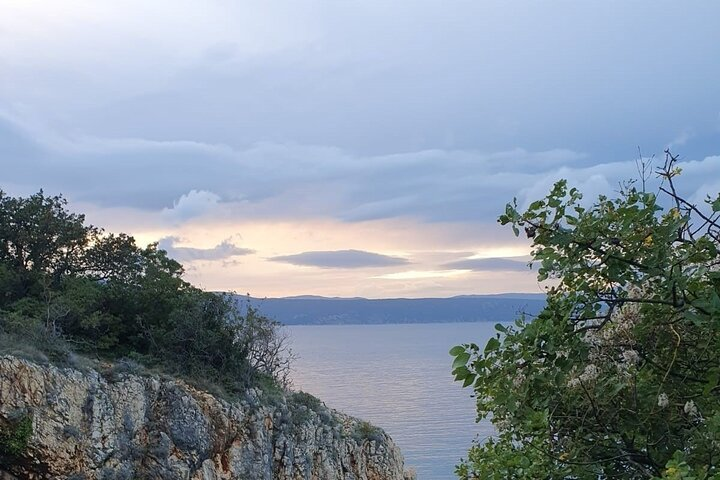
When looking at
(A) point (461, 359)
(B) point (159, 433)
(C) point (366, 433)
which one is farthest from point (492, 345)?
(C) point (366, 433)

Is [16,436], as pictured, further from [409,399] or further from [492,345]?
[409,399]

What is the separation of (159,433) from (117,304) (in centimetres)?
667

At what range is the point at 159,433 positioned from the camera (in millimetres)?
19266

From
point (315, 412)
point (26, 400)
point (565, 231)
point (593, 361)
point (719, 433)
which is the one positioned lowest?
point (315, 412)

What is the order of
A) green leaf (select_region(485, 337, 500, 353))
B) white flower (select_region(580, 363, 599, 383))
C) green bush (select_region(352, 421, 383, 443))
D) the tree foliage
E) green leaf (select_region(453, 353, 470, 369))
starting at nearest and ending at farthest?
1. green leaf (select_region(453, 353, 470, 369))
2. green leaf (select_region(485, 337, 500, 353))
3. white flower (select_region(580, 363, 599, 383))
4. the tree foliage
5. green bush (select_region(352, 421, 383, 443))

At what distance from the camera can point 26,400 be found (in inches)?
674

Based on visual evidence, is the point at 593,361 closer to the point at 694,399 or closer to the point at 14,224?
the point at 694,399

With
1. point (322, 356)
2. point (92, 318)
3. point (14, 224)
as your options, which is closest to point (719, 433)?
point (92, 318)

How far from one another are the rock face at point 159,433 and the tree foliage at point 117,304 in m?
1.74

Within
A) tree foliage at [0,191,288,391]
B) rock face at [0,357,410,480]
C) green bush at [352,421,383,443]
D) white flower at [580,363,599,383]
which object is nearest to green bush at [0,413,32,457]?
rock face at [0,357,410,480]

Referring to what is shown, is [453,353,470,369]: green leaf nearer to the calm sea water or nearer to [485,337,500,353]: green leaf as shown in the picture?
[485,337,500,353]: green leaf

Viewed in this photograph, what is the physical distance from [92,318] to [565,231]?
20.4 m

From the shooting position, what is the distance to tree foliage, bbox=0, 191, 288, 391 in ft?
72.8

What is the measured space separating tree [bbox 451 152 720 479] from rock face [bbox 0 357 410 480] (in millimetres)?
15399
